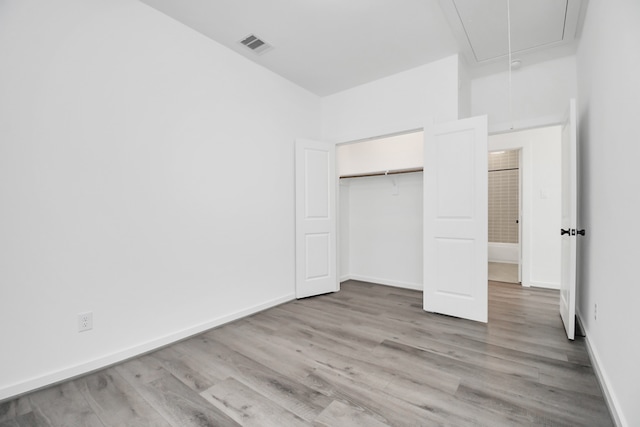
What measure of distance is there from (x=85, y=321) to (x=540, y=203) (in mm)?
5214

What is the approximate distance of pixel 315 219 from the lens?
3848mm

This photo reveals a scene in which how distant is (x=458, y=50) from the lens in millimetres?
3053

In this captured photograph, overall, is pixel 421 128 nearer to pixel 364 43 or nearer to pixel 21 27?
pixel 364 43

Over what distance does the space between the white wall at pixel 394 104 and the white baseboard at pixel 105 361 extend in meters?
2.68

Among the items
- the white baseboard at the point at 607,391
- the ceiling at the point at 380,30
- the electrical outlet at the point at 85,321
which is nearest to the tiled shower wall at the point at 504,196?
the ceiling at the point at 380,30

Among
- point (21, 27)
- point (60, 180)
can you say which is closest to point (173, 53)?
point (21, 27)

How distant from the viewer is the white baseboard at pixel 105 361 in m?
1.78

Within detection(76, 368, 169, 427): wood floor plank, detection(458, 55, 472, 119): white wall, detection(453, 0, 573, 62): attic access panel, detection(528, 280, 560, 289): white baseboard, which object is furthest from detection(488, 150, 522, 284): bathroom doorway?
detection(76, 368, 169, 427): wood floor plank

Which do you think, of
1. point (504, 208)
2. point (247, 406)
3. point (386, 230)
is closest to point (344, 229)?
point (386, 230)

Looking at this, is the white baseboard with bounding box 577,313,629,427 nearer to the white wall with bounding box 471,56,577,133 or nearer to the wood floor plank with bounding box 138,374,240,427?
the wood floor plank with bounding box 138,374,240,427

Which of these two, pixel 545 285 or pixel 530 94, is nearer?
pixel 530 94

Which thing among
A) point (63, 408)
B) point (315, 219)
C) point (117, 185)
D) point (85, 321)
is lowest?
point (63, 408)

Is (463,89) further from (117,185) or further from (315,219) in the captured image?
(117,185)

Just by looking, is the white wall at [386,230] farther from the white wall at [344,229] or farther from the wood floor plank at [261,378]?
the wood floor plank at [261,378]
